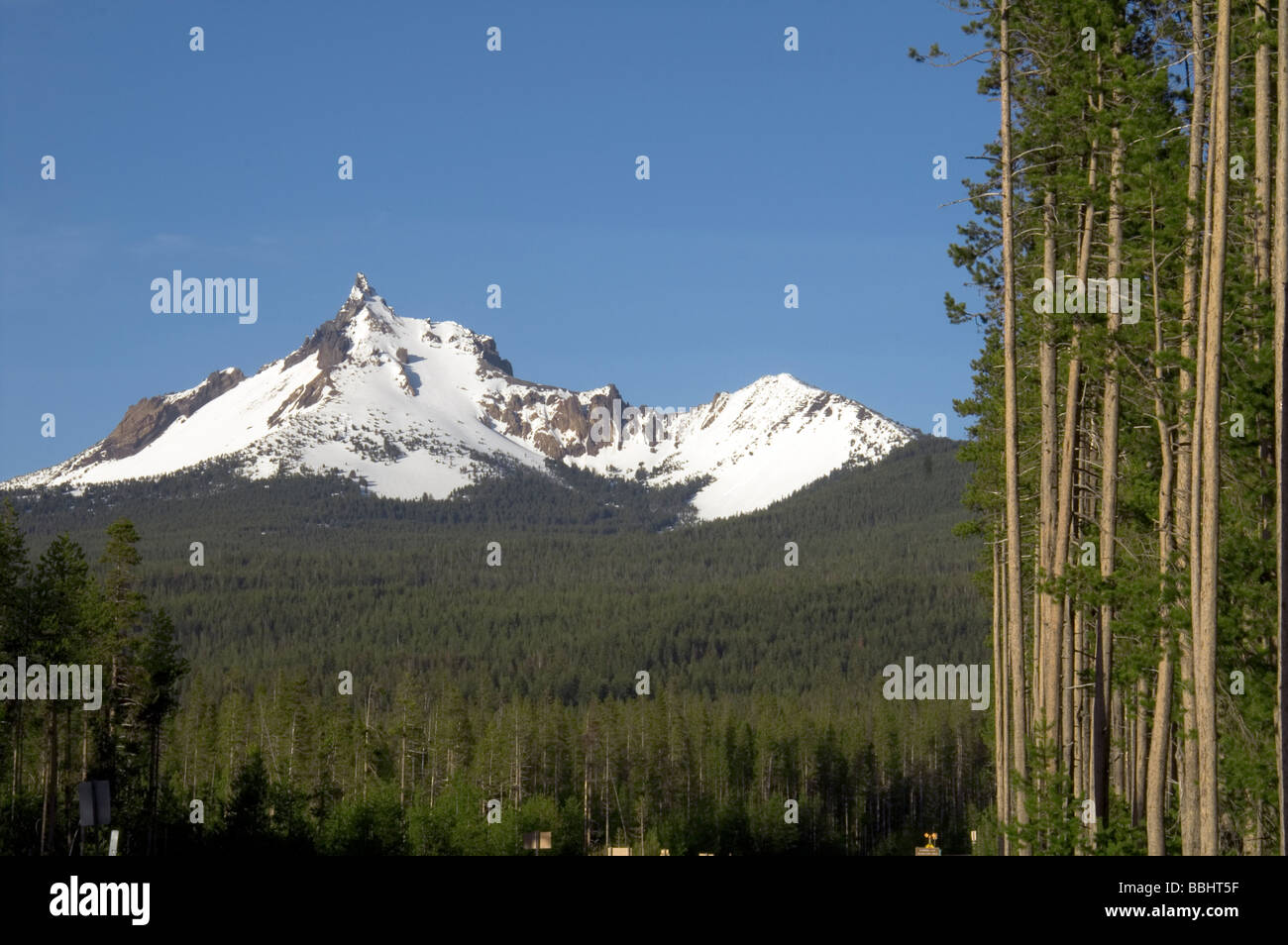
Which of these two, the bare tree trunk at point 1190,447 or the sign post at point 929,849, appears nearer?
the bare tree trunk at point 1190,447

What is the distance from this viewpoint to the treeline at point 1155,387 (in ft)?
60.1

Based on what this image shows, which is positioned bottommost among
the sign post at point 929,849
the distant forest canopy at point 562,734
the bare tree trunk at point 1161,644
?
the sign post at point 929,849

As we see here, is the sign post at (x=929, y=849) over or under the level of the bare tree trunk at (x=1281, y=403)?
under

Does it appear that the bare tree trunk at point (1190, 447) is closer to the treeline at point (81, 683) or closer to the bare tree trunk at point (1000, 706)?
the bare tree trunk at point (1000, 706)

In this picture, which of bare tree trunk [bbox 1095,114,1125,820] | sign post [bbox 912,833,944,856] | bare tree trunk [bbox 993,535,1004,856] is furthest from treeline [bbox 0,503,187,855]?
sign post [bbox 912,833,944,856]

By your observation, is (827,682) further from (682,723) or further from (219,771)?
(219,771)

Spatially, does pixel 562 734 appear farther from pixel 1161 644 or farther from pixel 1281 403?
pixel 1281 403

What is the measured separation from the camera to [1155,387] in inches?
829

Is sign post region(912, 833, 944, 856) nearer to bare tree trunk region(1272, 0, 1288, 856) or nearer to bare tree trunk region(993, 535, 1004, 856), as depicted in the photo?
bare tree trunk region(993, 535, 1004, 856)

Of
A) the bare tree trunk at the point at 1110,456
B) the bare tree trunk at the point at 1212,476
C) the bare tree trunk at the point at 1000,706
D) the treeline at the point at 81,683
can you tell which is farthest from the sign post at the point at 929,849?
the bare tree trunk at the point at 1212,476

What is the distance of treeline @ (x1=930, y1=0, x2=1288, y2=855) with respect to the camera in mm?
18312

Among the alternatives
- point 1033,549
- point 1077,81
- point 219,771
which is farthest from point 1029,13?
point 219,771

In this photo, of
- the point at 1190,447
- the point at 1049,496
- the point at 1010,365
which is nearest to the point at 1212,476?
the point at 1190,447
